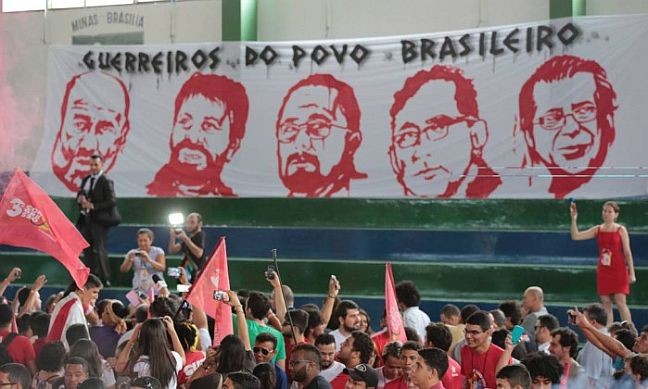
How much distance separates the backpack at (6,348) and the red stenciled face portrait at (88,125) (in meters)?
9.27

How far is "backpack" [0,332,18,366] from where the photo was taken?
9258 millimetres

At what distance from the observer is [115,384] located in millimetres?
8656

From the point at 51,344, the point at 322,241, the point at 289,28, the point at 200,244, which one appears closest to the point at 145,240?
the point at 200,244

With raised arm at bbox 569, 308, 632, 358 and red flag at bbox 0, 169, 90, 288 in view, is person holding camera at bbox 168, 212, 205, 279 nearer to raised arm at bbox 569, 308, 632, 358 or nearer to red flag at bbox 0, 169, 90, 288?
red flag at bbox 0, 169, 90, 288

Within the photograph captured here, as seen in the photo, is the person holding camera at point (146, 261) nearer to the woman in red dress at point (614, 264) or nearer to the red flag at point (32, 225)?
the red flag at point (32, 225)

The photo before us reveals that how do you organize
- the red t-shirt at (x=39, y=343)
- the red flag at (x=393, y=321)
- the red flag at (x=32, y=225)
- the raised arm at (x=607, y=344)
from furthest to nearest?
the red flag at (x=32, y=225) < the red flag at (x=393, y=321) < the red t-shirt at (x=39, y=343) < the raised arm at (x=607, y=344)

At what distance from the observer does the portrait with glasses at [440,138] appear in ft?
55.4

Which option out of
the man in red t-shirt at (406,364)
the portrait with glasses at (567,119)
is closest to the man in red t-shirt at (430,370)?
the man in red t-shirt at (406,364)

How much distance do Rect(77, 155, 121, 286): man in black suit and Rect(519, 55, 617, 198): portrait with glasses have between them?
5.32 meters

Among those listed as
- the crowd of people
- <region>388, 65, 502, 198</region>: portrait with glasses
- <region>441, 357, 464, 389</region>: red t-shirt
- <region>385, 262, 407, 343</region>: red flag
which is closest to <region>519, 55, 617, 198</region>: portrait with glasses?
<region>388, 65, 502, 198</region>: portrait with glasses

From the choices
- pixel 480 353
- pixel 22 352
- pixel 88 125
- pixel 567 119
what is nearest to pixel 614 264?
pixel 567 119

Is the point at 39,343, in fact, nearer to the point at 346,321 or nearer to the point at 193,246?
the point at 346,321

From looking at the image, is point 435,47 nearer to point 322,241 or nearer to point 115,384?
point 322,241

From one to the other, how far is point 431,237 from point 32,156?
21.0 ft
